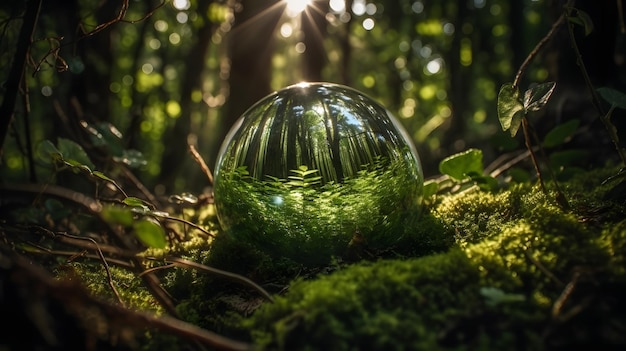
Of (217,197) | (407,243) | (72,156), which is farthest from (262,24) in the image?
(407,243)

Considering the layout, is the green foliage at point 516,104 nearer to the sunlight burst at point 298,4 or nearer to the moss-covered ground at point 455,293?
the moss-covered ground at point 455,293

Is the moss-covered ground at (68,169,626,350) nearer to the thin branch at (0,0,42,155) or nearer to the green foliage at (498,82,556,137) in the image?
the green foliage at (498,82,556,137)

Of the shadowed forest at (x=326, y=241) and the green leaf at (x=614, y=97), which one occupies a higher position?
the green leaf at (x=614, y=97)

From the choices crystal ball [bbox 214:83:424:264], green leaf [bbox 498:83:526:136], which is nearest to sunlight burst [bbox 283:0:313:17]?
crystal ball [bbox 214:83:424:264]

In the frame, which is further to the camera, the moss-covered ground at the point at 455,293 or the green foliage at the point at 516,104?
the green foliage at the point at 516,104

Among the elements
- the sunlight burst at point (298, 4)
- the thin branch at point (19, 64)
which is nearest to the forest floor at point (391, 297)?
the thin branch at point (19, 64)

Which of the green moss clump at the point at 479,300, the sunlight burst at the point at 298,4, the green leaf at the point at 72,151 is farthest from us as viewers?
the sunlight burst at the point at 298,4

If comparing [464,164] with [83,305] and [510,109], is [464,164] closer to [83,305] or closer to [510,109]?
[510,109]
